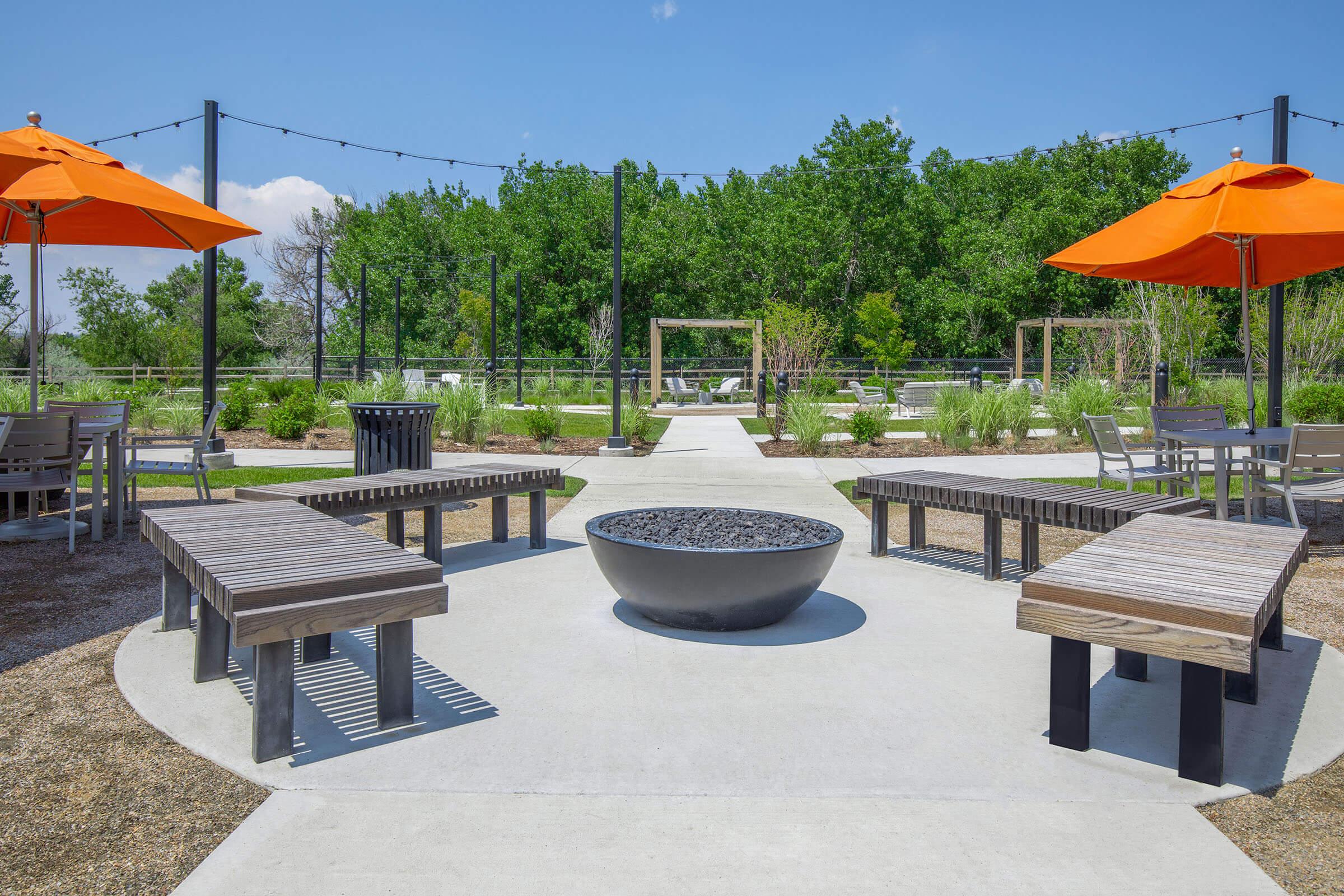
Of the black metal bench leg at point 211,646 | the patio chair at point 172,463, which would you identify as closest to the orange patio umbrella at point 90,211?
the patio chair at point 172,463

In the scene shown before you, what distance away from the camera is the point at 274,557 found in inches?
134

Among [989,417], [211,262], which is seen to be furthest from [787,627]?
[989,417]

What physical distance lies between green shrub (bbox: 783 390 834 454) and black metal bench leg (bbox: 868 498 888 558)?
6.71 metres

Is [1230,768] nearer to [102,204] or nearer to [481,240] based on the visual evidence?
[102,204]

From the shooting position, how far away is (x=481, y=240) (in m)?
45.4

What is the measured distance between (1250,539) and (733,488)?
5675mm

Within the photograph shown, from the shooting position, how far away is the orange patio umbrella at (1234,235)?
5973 millimetres

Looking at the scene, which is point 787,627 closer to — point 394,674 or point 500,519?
point 394,674

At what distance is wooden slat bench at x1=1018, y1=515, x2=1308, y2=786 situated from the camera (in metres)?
2.74

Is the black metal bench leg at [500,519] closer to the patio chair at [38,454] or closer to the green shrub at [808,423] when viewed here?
the patio chair at [38,454]

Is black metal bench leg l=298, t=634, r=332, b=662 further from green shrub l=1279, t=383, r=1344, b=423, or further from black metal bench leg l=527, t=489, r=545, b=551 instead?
green shrub l=1279, t=383, r=1344, b=423

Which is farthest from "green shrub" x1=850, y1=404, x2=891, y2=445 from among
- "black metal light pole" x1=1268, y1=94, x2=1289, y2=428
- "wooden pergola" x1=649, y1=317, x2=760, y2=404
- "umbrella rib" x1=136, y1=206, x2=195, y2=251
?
"wooden pergola" x1=649, y1=317, x2=760, y2=404

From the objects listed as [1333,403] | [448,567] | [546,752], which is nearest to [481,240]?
[1333,403]

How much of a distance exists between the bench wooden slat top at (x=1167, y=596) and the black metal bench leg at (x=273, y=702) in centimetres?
242
